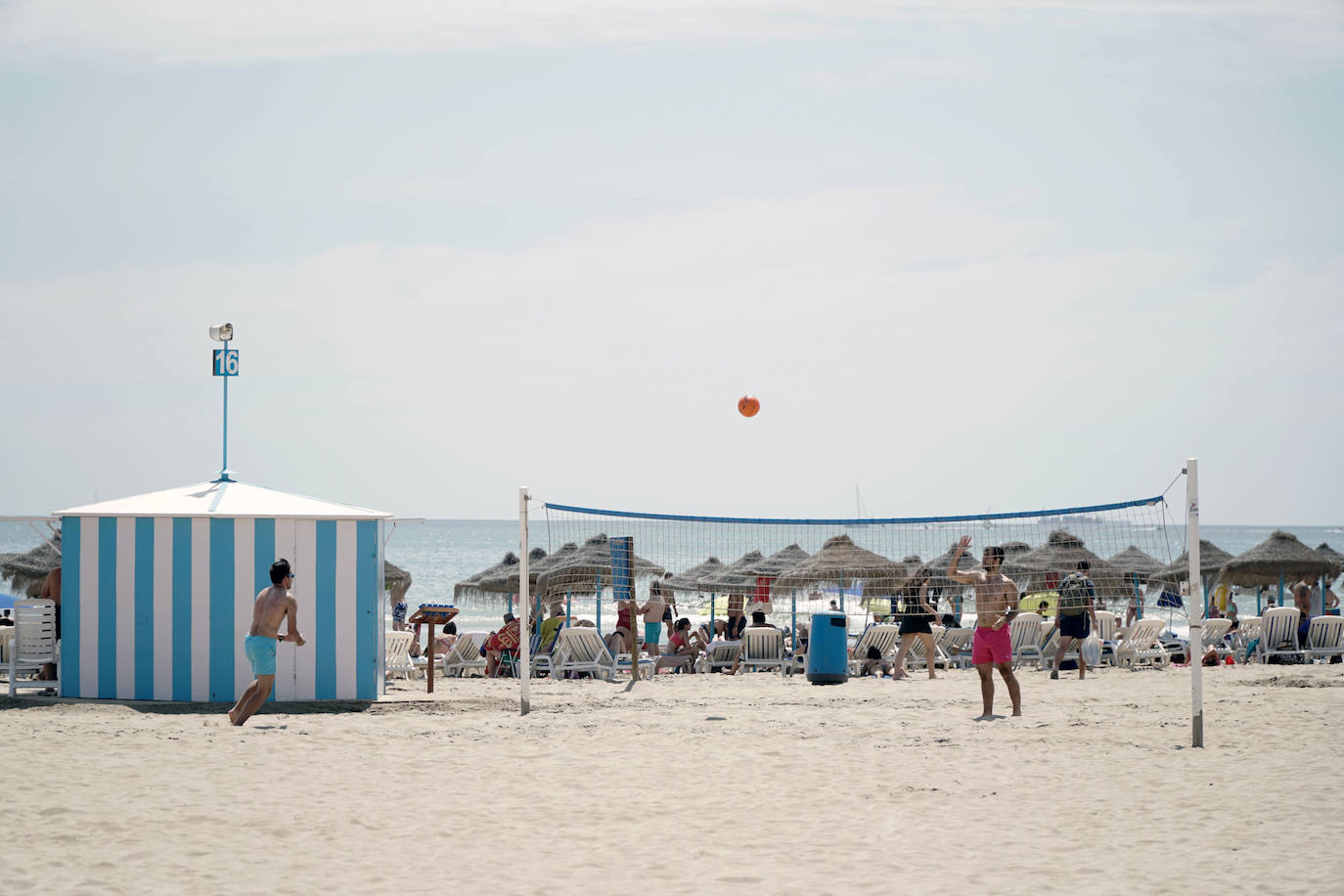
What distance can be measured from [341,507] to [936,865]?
23.1 ft

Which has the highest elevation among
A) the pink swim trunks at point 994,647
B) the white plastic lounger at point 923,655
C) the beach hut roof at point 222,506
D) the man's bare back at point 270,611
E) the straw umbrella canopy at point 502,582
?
the beach hut roof at point 222,506

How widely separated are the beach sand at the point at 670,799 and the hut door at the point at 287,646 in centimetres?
38

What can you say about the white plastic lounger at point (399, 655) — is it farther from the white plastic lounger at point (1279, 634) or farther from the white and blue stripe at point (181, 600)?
the white plastic lounger at point (1279, 634)

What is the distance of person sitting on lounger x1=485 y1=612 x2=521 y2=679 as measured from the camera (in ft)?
49.8

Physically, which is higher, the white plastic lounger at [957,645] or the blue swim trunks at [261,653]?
the blue swim trunks at [261,653]

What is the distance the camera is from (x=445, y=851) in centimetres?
576

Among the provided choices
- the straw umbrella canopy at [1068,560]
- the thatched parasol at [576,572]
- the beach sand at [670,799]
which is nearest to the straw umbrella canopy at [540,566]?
the thatched parasol at [576,572]

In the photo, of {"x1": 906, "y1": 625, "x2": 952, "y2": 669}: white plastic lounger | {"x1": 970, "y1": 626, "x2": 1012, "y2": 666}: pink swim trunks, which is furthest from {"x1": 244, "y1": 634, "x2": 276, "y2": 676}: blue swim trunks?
{"x1": 906, "y1": 625, "x2": 952, "y2": 669}: white plastic lounger

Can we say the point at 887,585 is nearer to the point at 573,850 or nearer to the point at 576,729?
the point at 576,729

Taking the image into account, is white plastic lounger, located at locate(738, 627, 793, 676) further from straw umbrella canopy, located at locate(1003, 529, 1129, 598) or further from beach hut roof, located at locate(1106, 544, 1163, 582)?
beach hut roof, located at locate(1106, 544, 1163, 582)

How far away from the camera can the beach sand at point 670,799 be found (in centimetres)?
536

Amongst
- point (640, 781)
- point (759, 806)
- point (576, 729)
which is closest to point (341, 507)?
point (576, 729)

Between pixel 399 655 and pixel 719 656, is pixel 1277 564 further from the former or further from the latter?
pixel 399 655

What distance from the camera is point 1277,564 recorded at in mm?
21203
